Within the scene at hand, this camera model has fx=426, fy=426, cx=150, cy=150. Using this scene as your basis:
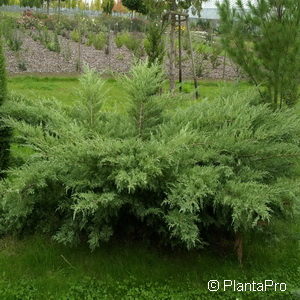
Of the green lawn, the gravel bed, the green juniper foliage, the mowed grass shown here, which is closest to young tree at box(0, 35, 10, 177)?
the green juniper foliage

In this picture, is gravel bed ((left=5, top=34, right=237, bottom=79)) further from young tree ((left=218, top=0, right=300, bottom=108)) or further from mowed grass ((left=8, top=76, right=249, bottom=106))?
young tree ((left=218, top=0, right=300, bottom=108))

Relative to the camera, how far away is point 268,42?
16.3ft

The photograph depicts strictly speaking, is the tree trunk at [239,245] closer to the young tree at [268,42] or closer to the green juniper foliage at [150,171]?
the green juniper foliage at [150,171]

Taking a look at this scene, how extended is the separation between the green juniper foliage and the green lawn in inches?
6.0

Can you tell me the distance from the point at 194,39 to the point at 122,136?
1456 centimetres

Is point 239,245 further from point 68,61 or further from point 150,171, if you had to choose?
point 68,61

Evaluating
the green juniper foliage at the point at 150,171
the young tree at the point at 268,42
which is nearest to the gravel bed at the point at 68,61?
the young tree at the point at 268,42

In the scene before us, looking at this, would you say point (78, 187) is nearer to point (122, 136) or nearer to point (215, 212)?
point (122, 136)

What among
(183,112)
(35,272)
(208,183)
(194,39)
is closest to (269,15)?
(183,112)

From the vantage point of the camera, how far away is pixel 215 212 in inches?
124

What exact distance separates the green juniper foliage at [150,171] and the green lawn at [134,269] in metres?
0.15

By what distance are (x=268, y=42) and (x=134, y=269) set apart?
3.19m

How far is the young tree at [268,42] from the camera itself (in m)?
4.87

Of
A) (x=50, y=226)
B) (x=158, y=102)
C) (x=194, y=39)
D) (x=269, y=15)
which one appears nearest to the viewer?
(x=50, y=226)
